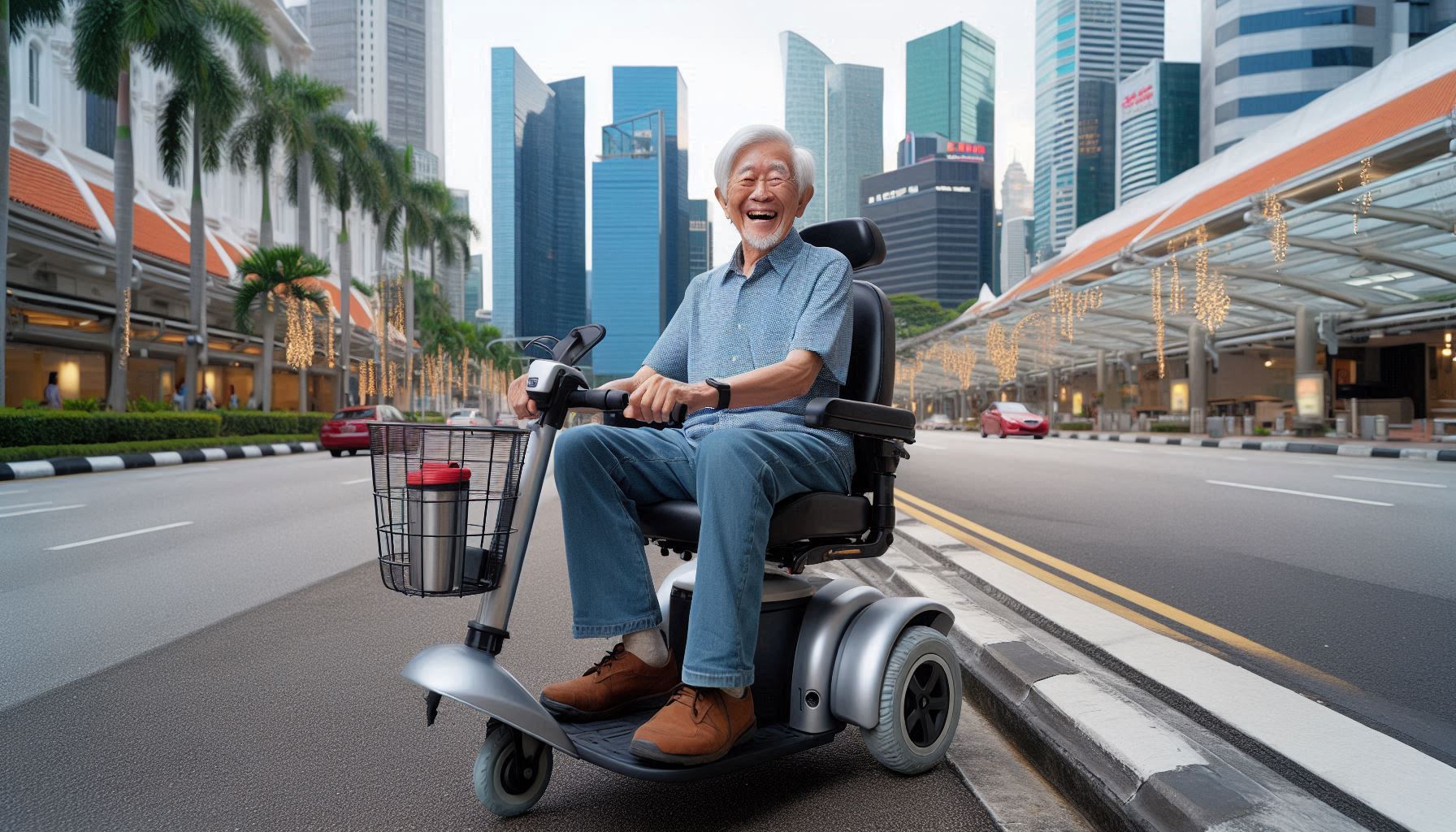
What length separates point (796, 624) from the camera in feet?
7.27

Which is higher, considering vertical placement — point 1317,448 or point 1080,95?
point 1080,95

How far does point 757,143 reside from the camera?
2.49 meters

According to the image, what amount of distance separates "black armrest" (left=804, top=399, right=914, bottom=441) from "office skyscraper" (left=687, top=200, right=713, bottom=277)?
147 metres

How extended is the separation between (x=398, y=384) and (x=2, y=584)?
57.4 meters

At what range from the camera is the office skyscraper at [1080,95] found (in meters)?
150

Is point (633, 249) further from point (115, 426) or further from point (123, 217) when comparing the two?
point (115, 426)

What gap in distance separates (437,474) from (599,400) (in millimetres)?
389

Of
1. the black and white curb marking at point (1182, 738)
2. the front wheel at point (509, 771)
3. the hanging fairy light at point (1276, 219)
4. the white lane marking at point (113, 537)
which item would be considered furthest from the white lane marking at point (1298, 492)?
the hanging fairy light at point (1276, 219)

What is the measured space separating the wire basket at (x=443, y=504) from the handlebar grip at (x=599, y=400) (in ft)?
0.51

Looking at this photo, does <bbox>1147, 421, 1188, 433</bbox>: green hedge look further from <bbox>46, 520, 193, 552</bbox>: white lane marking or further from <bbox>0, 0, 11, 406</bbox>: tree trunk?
<bbox>0, 0, 11, 406</bbox>: tree trunk

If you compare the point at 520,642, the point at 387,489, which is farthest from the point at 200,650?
the point at 387,489

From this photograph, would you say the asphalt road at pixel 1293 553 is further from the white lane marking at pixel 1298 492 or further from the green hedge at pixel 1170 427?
the green hedge at pixel 1170 427

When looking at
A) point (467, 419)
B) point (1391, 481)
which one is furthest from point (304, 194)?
point (1391, 481)

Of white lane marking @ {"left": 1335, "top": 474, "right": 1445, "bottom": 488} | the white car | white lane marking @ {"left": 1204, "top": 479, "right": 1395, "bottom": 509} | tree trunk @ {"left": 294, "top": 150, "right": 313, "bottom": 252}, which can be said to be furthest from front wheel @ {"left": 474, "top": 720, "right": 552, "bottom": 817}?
tree trunk @ {"left": 294, "top": 150, "right": 313, "bottom": 252}
